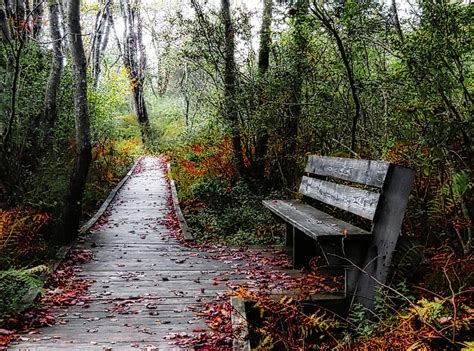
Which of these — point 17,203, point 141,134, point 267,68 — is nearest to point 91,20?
point 141,134

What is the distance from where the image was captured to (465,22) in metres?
4.52

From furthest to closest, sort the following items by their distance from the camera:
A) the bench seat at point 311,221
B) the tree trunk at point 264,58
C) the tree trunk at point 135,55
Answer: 1. the tree trunk at point 135,55
2. the tree trunk at point 264,58
3. the bench seat at point 311,221

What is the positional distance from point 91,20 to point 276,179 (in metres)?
23.1

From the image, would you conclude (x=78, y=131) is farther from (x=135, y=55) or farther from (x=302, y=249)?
(x=135, y=55)

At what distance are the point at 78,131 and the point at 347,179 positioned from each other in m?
4.47

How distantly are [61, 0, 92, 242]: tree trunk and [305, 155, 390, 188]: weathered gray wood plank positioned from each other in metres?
3.57

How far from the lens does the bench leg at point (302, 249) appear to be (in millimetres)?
6062

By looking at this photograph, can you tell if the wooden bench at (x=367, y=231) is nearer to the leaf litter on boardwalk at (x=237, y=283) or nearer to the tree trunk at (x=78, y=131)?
the leaf litter on boardwalk at (x=237, y=283)

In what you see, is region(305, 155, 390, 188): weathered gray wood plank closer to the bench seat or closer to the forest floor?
the bench seat

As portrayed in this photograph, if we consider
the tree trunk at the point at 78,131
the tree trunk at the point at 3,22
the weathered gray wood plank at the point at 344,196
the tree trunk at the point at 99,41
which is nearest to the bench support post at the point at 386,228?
the weathered gray wood plank at the point at 344,196

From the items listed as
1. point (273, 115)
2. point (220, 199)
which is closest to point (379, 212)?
point (273, 115)

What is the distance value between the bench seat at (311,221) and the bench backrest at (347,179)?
167 mm

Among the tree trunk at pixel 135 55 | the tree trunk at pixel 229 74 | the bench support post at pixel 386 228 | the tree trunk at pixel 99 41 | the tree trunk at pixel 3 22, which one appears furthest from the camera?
the tree trunk at pixel 135 55

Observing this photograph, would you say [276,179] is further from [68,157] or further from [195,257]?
[68,157]
